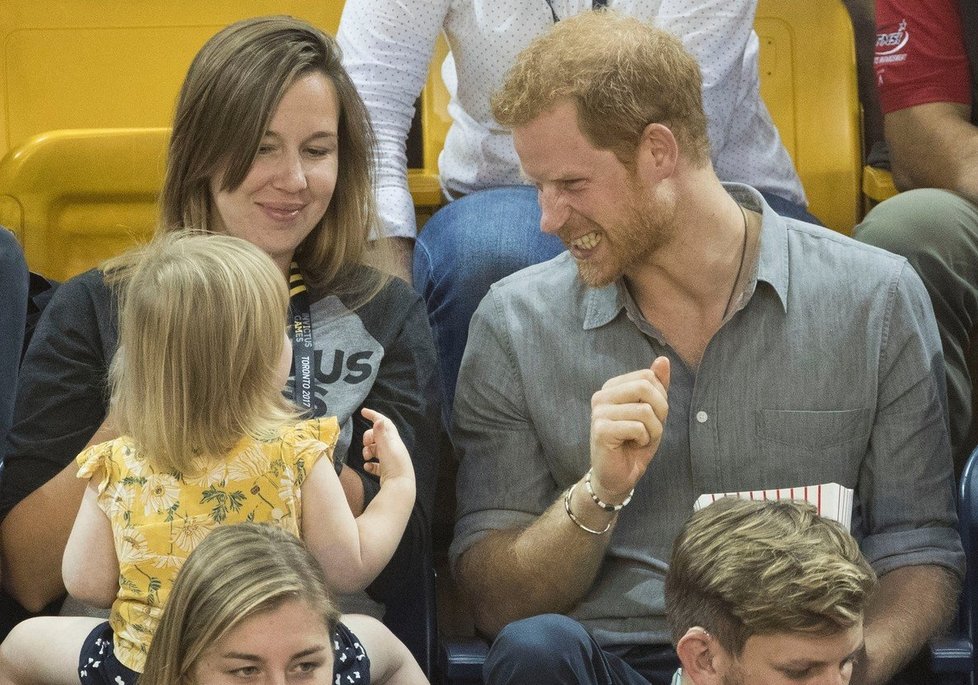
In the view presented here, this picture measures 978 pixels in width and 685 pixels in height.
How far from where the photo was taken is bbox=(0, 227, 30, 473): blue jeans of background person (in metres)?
2.17

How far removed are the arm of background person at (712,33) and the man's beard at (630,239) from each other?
666mm

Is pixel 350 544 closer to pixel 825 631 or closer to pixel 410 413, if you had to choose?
pixel 410 413

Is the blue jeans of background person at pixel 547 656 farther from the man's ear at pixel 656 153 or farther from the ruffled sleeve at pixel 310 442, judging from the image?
the man's ear at pixel 656 153

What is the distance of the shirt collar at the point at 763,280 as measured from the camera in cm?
230

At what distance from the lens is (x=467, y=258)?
2680mm

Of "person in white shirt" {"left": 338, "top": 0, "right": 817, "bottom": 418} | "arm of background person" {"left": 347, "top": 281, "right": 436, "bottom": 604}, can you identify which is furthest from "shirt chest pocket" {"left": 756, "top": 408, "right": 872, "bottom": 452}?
"person in white shirt" {"left": 338, "top": 0, "right": 817, "bottom": 418}

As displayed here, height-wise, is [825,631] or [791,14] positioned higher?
[791,14]

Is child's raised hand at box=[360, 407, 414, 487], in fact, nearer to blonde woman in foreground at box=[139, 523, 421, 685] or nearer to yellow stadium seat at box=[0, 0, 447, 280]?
blonde woman in foreground at box=[139, 523, 421, 685]

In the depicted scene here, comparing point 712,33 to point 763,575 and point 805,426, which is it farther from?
point 763,575

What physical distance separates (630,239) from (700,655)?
70cm

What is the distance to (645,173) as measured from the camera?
2318 millimetres

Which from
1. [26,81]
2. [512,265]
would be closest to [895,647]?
[512,265]

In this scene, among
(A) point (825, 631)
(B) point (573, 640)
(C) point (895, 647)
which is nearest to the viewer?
(A) point (825, 631)

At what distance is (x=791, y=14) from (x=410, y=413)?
157cm
